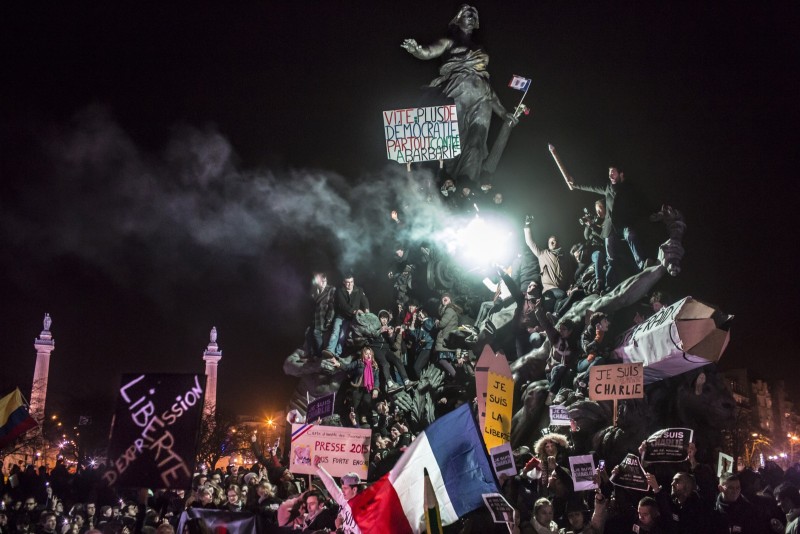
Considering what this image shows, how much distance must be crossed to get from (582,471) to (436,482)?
263 cm

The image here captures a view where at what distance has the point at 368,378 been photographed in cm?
2373

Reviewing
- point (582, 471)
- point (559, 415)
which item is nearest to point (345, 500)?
point (582, 471)

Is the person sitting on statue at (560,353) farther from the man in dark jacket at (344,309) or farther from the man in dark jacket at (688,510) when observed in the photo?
the man in dark jacket at (688,510)

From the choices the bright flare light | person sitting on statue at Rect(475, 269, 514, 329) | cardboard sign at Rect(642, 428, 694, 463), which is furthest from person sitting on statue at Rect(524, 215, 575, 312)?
cardboard sign at Rect(642, 428, 694, 463)

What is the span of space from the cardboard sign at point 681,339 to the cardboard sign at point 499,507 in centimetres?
854

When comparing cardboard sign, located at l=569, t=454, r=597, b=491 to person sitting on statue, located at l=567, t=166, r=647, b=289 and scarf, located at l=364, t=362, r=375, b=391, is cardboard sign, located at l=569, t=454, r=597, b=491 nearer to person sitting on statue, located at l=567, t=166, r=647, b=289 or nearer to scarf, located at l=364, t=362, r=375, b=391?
person sitting on statue, located at l=567, t=166, r=647, b=289

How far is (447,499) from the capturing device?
7.66m

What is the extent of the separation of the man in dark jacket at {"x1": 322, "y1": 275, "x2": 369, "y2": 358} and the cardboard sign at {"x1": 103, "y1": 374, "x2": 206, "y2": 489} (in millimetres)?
17432

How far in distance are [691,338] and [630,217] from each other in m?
5.26

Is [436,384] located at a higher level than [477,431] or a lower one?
higher

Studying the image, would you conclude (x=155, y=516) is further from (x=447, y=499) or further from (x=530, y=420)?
(x=530, y=420)

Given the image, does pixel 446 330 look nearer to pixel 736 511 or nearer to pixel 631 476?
pixel 631 476

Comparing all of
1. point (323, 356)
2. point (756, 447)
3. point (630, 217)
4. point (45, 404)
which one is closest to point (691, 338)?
point (630, 217)

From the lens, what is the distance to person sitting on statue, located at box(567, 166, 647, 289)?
61.6ft
